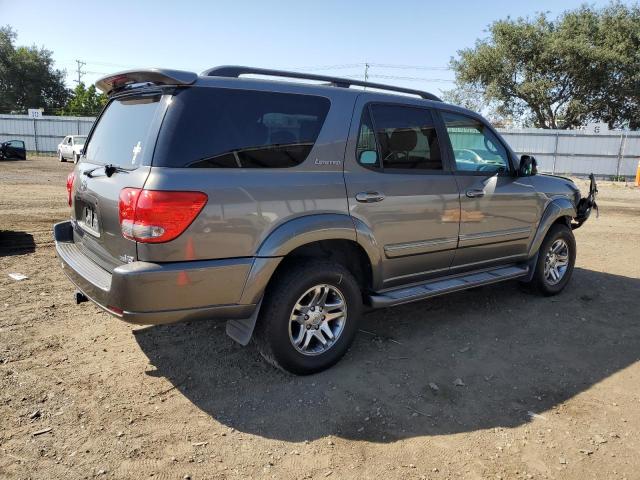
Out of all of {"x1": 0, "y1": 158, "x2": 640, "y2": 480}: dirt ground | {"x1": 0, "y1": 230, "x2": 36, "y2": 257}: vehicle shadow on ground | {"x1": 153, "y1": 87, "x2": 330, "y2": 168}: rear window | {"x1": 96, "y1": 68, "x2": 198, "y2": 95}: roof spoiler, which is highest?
{"x1": 96, "y1": 68, "x2": 198, "y2": 95}: roof spoiler

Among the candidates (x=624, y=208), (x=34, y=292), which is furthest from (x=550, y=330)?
(x=624, y=208)

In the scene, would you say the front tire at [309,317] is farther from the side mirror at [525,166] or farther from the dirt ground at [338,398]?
the side mirror at [525,166]

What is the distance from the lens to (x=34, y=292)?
4.99 m

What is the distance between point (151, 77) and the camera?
3086 mm

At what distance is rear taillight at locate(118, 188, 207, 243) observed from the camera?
2770mm

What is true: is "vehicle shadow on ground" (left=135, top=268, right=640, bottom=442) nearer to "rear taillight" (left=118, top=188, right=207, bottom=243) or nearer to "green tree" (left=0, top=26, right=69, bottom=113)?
"rear taillight" (left=118, top=188, right=207, bottom=243)

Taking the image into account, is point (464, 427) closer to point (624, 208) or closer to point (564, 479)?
point (564, 479)

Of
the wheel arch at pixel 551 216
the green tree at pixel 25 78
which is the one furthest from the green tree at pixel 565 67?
the green tree at pixel 25 78

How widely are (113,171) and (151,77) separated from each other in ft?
2.08

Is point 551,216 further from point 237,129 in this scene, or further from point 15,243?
point 15,243

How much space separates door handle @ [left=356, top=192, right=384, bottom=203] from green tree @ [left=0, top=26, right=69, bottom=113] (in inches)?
2466

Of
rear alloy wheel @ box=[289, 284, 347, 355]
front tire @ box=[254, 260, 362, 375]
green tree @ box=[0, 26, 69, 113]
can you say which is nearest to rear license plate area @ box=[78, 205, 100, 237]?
front tire @ box=[254, 260, 362, 375]

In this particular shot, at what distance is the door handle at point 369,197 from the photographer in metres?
3.59

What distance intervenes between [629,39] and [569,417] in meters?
33.9
